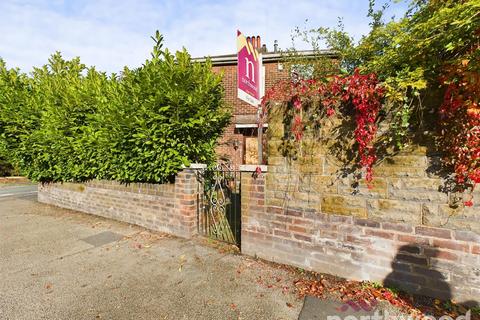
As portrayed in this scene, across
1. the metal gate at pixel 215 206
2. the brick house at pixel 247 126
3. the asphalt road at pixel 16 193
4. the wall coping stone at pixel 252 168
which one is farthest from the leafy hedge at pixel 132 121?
the brick house at pixel 247 126

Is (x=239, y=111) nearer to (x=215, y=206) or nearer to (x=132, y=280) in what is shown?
(x=215, y=206)

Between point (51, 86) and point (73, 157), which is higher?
point (51, 86)

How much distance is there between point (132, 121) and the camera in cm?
525

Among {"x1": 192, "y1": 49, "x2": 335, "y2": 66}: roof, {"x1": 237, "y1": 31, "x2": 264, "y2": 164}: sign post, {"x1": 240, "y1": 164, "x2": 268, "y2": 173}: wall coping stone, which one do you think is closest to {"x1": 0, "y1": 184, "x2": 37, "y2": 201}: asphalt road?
{"x1": 192, "y1": 49, "x2": 335, "y2": 66}: roof

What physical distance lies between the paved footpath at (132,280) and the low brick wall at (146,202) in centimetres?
34

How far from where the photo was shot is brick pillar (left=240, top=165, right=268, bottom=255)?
4008 millimetres

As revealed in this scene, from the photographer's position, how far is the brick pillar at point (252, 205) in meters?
4.01

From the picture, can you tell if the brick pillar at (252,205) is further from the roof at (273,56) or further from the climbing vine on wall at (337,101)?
the roof at (273,56)

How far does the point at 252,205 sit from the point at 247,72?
2.05 metres

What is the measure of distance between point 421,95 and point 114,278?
452cm

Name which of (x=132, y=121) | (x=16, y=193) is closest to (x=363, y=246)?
(x=132, y=121)

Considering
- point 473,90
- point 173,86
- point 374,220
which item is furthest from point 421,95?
point 173,86

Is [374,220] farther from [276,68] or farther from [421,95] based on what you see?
[276,68]

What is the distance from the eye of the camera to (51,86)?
7.67 m
